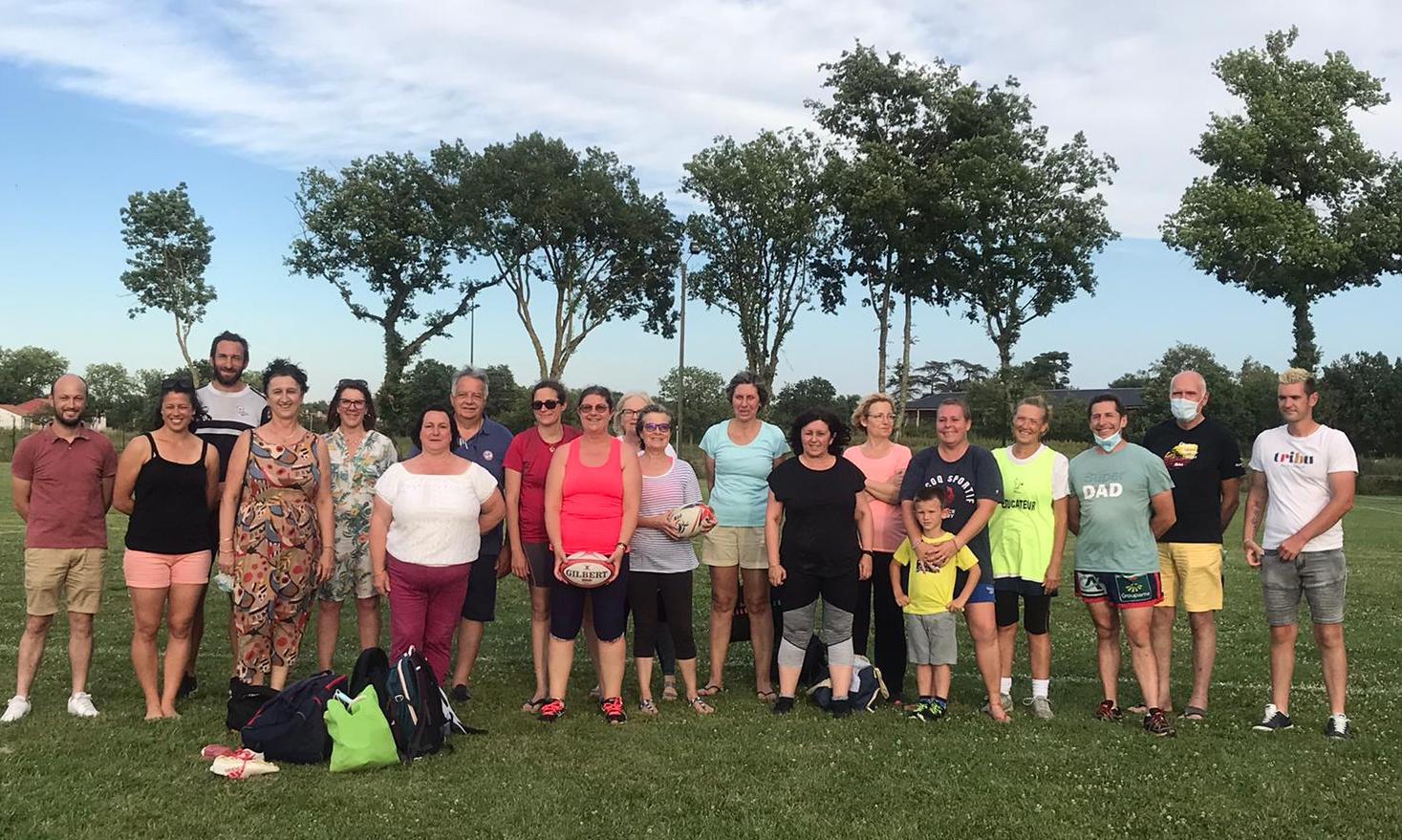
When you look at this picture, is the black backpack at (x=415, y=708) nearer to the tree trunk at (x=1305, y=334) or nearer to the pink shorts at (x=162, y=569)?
the pink shorts at (x=162, y=569)

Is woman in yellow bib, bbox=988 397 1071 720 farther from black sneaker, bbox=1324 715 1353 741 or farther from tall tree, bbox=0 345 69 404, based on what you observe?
tall tree, bbox=0 345 69 404

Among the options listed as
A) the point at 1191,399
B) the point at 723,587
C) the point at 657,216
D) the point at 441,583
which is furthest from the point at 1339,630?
the point at 657,216

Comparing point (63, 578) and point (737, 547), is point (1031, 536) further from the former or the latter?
point (63, 578)

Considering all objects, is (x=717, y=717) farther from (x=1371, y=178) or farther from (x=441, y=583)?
(x=1371, y=178)

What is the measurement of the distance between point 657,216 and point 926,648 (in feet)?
114

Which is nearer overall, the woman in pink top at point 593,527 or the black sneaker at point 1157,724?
the black sneaker at point 1157,724

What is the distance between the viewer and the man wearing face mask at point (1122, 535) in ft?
17.9

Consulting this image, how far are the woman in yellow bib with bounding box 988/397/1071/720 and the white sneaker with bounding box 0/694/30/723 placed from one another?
18.5 ft

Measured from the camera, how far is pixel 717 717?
5633 mm

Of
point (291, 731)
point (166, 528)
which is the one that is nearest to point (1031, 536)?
point (291, 731)

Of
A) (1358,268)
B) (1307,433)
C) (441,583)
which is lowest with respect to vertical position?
(441,583)

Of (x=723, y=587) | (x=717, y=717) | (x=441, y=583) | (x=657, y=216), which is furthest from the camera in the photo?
(x=657, y=216)

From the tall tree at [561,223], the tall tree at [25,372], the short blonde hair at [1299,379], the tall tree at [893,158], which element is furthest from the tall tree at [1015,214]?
the tall tree at [25,372]

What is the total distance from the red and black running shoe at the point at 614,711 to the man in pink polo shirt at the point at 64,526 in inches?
114
